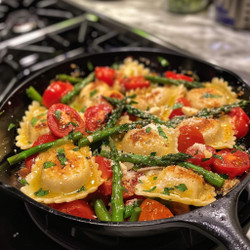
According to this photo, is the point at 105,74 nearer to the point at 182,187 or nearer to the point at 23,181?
the point at 23,181

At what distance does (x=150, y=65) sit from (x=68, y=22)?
5.88ft

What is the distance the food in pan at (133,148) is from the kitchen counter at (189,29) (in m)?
1.26

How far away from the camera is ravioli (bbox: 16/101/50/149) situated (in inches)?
93.8

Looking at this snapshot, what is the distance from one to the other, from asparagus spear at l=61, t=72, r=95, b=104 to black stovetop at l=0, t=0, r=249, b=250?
0.76 m

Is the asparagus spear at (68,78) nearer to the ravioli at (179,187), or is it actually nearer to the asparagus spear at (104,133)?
the asparagus spear at (104,133)

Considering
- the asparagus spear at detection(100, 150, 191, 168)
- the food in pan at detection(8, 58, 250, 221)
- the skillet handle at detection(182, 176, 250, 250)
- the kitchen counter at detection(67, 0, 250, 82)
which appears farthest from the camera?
the kitchen counter at detection(67, 0, 250, 82)

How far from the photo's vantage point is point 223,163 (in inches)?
80.0

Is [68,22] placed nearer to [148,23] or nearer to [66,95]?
[148,23]

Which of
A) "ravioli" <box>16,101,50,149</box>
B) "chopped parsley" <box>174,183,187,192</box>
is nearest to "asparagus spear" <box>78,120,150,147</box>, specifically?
"ravioli" <box>16,101,50,149</box>

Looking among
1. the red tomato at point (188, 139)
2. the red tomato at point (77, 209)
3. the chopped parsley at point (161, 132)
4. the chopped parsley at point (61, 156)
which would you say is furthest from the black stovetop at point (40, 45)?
the chopped parsley at point (161, 132)

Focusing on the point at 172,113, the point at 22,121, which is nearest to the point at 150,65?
the point at 172,113

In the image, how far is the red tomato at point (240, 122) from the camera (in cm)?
232

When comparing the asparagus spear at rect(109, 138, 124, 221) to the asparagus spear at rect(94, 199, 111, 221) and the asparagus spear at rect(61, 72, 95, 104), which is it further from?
the asparagus spear at rect(61, 72, 95, 104)

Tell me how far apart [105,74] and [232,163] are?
1406 millimetres
